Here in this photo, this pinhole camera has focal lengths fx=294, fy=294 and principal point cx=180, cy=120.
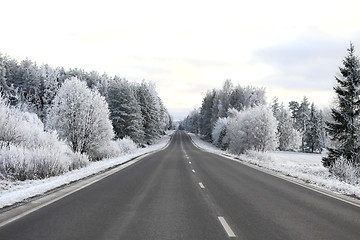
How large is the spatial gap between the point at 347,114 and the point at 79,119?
20974mm

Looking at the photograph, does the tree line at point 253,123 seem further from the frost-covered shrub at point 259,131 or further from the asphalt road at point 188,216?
the asphalt road at point 188,216

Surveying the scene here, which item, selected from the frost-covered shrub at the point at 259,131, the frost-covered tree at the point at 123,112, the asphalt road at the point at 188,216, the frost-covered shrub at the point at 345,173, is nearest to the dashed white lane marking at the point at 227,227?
the asphalt road at the point at 188,216

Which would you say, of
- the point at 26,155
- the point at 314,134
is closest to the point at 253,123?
the point at 26,155

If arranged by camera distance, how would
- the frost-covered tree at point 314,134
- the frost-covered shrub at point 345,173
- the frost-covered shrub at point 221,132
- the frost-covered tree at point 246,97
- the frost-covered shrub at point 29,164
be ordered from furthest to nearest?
the frost-covered tree at point 314,134, the frost-covered tree at point 246,97, the frost-covered shrub at point 221,132, the frost-covered shrub at point 345,173, the frost-covered shrub at point 29,164

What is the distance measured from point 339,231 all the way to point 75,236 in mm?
4971

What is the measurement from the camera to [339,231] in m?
5.76

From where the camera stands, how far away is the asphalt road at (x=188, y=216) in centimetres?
533

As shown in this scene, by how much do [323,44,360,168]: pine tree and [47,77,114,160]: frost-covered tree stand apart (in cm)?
1819

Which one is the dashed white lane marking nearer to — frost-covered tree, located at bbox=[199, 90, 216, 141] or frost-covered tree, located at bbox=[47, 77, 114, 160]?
frost-covered tree, located at bbox=[47, 77, 114, 160]

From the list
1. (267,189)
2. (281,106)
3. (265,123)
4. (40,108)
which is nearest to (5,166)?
(267,189)

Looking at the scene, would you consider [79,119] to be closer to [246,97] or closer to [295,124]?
[246,97]

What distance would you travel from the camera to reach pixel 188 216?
6.66 meters

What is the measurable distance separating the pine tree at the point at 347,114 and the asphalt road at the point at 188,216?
1416cm

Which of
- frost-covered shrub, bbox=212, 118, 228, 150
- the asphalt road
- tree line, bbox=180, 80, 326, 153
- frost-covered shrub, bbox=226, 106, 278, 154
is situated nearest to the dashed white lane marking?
the asphalt road
